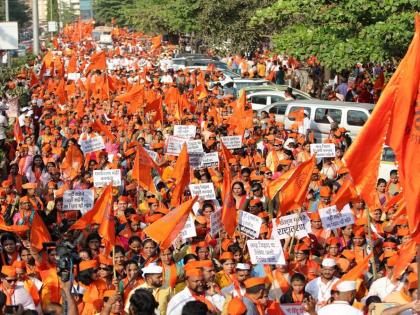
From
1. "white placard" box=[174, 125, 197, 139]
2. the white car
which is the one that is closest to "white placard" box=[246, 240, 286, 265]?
"white placard" box=[174, 125, 197, 139]

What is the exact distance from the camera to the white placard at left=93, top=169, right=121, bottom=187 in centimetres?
1270

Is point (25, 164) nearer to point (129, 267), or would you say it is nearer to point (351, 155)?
point (129, 267)

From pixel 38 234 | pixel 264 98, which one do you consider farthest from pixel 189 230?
pixel 264 98

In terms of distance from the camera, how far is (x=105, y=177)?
12727 mm

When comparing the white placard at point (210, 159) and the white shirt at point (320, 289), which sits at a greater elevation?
the white shirt at point (320, 289)

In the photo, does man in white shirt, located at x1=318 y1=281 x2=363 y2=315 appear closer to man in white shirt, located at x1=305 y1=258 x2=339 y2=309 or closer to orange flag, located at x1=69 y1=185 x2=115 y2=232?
man in white shirt, located at x1=305 y1=258 x2=339 y2=309

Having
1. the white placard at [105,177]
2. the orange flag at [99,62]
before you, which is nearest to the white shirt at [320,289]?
the white placard at [105,177]

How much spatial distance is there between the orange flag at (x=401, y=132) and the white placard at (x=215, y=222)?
11.8 feet

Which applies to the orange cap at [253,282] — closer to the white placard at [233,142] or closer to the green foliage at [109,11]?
the white placard at [233,142]

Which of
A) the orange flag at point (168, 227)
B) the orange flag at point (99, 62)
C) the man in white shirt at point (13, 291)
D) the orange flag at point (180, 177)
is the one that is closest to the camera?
the man in white shirt at point (13, 291)

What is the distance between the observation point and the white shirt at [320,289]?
28.0ft

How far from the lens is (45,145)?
16.2m

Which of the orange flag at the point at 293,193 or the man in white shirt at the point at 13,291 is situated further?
the orange flag at the point at 293,193

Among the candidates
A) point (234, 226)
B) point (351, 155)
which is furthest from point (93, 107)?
point (351, 155)
